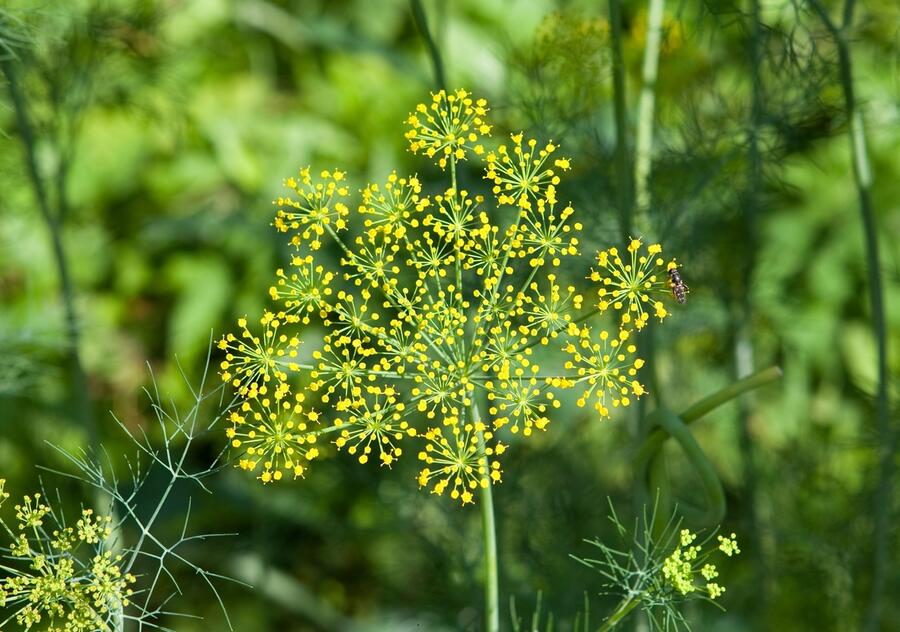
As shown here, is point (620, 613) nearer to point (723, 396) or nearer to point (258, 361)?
point (723, 396)

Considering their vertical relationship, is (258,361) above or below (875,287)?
below

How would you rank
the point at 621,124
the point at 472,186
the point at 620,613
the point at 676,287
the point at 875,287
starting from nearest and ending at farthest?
the point at 620,613
the point at 676,287
the point at 621,124
the point at 875,287
the point at 472,186

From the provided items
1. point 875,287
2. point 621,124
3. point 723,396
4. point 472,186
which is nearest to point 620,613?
point 723,396

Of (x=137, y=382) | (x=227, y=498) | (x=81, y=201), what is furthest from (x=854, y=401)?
(x=81, y=201)

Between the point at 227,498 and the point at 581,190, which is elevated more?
the point at 581,190

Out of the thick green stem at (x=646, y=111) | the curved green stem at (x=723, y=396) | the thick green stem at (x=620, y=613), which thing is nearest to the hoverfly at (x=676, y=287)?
the curved green stem at (x=723, y=396)

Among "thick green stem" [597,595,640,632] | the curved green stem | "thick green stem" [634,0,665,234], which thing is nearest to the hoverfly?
the curved green stem

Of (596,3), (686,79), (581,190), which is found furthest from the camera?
(596,3)

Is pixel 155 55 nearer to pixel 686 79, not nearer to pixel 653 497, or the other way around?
pixel 686 79
